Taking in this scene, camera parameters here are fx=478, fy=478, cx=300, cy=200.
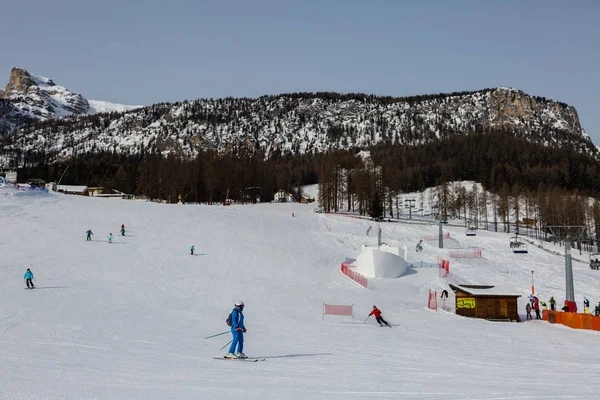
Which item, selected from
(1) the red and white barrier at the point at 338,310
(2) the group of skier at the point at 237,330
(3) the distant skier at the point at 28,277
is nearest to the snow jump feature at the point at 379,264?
(1) the red and white barrier at the point at 338,310

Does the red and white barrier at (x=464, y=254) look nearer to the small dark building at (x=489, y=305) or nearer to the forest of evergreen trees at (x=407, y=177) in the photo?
the small dark building at (x=489, y=305)

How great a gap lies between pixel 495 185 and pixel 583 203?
42.7 meters

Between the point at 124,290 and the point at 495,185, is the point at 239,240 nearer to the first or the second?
the point at 124,290

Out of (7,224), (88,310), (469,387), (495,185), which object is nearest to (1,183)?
(7,224)

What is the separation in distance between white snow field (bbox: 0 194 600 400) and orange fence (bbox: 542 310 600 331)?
1219mm

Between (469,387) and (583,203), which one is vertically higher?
(583,203)

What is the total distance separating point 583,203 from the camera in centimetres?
8844

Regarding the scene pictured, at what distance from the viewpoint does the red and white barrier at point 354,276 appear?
106ft

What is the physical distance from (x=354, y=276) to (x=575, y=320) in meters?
14.7

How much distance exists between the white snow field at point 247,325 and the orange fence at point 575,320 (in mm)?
1219

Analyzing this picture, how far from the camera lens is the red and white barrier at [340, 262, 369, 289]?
3222 cm

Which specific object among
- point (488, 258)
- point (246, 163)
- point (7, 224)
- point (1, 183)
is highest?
point (246, 163)

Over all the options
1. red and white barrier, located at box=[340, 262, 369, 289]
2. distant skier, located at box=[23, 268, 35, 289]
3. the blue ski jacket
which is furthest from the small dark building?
distant skier, located at box=[23, 268, 35, 289]

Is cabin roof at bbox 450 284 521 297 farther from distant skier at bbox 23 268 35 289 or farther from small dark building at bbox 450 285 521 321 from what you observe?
distant skier at bbox 23 268 35 289
